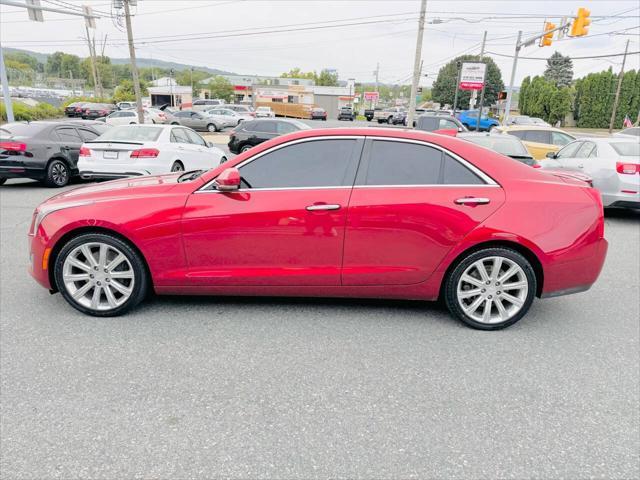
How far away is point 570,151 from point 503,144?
1280 mm

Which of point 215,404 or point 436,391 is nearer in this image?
point 215,404

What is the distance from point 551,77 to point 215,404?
9857 cm

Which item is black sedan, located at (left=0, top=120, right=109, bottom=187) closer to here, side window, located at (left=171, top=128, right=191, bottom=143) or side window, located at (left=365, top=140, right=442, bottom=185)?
side window, located at (left=171, top=128, right=191, bottom=143)

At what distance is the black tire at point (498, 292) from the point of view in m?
3.57

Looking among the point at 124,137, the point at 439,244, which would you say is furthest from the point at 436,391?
the point at 124,137

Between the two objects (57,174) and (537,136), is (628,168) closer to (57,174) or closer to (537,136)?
(537,136)

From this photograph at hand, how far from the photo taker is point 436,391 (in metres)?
2.83

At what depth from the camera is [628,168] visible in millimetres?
7531

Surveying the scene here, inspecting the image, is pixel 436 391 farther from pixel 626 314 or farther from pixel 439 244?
pixel 626 314

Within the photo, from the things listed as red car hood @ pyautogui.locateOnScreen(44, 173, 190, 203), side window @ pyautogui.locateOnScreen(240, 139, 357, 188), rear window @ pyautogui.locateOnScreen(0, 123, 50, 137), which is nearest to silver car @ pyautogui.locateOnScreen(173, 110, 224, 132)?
rear window @ pyautogui.locateOnScreen(0, 123, 50, 137)

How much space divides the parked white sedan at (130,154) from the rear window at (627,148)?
25.1 ft

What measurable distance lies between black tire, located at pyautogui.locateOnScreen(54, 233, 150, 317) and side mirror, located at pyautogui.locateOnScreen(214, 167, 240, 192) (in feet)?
3.06

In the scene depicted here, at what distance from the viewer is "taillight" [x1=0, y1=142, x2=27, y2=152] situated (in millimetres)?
9227

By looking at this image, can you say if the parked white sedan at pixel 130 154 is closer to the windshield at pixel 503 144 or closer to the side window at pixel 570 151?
the windshield at pixel 503 144
